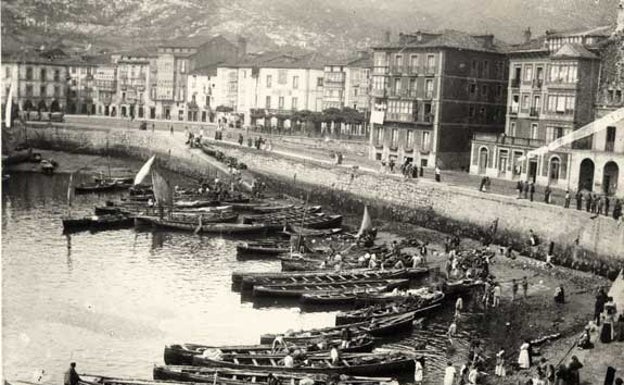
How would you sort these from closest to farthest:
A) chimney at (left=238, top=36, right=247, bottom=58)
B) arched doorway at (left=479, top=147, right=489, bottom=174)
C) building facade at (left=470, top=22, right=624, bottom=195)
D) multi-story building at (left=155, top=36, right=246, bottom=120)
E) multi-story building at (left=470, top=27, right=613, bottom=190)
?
1. building facade at (left=470, top=22, right=624, bottom=195)
2. multi-story building at (left=470, top=27, right=613, bottom=190)
3. arched doorway at (left=479, top=147, right=489, bottom=174)
4. chimney at (left=238, top=36, right=247, bottom=58)
5. multi-story building at (left=155, top=36, right=246, bottom=120)

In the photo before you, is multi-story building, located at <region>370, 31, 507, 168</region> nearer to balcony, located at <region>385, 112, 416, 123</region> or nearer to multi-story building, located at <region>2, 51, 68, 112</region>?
balcony, located at <region>385, 112, 416, 123</region>

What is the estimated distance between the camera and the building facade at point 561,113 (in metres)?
41.5

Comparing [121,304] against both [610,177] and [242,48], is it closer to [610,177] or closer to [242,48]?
[610,177]

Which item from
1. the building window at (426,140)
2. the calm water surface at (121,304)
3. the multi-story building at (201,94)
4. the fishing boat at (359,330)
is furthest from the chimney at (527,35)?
the multi-story building at (201,94)

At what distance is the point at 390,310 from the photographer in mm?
30281

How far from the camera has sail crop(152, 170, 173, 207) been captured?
152 ft

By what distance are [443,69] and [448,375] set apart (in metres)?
39.3

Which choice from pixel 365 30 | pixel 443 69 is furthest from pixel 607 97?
pixel 365 30

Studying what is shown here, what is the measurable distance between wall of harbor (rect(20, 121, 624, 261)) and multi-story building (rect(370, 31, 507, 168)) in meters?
7.36

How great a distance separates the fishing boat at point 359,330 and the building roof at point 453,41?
32.9 m

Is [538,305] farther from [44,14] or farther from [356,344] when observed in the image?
[44,14]

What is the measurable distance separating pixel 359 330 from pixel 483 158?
3034 cm

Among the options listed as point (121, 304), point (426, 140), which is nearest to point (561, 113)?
point (426, 140)

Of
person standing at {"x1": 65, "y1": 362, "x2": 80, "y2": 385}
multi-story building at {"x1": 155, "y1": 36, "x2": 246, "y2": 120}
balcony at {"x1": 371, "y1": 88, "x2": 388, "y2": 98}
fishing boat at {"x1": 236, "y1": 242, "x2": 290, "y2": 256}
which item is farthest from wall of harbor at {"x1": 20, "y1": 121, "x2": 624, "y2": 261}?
person standing at {"x1": 65, "y1": 362, "x2": 80, "y2": 385}
